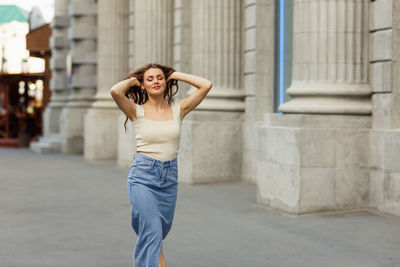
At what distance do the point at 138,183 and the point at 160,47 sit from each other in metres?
11.3

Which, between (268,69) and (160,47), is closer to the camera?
(268,69)

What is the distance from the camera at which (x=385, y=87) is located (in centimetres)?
953

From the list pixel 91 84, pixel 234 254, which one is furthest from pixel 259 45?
pixel 91 84

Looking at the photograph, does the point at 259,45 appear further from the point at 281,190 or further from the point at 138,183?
the point at 138,183

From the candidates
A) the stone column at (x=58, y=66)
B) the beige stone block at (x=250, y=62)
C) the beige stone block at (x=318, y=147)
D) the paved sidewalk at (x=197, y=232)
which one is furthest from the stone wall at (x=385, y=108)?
the stone column at (x=58, y=66)

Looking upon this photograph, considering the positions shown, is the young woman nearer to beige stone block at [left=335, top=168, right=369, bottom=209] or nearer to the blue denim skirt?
the blue denim skirt

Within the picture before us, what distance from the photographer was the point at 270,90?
13297 millimetres

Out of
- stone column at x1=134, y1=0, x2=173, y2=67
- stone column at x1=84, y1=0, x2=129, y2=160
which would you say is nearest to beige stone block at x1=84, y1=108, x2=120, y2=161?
stone column at x1=84, y1=0, x2=129, y2=160

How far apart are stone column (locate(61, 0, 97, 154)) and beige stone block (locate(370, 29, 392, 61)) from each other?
13276 millimetres

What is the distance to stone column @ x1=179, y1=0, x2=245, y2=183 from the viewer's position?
13.0 metres

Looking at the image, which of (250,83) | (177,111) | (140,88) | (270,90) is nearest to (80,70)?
(250,83)

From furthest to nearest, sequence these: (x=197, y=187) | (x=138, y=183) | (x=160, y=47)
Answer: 1. (x=160, y=47)
2. (x=197, y=187)
3. (x=138, y=183)

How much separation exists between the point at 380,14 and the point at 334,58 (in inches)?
34.3

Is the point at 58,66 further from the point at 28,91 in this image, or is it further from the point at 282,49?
the point at 282,49
